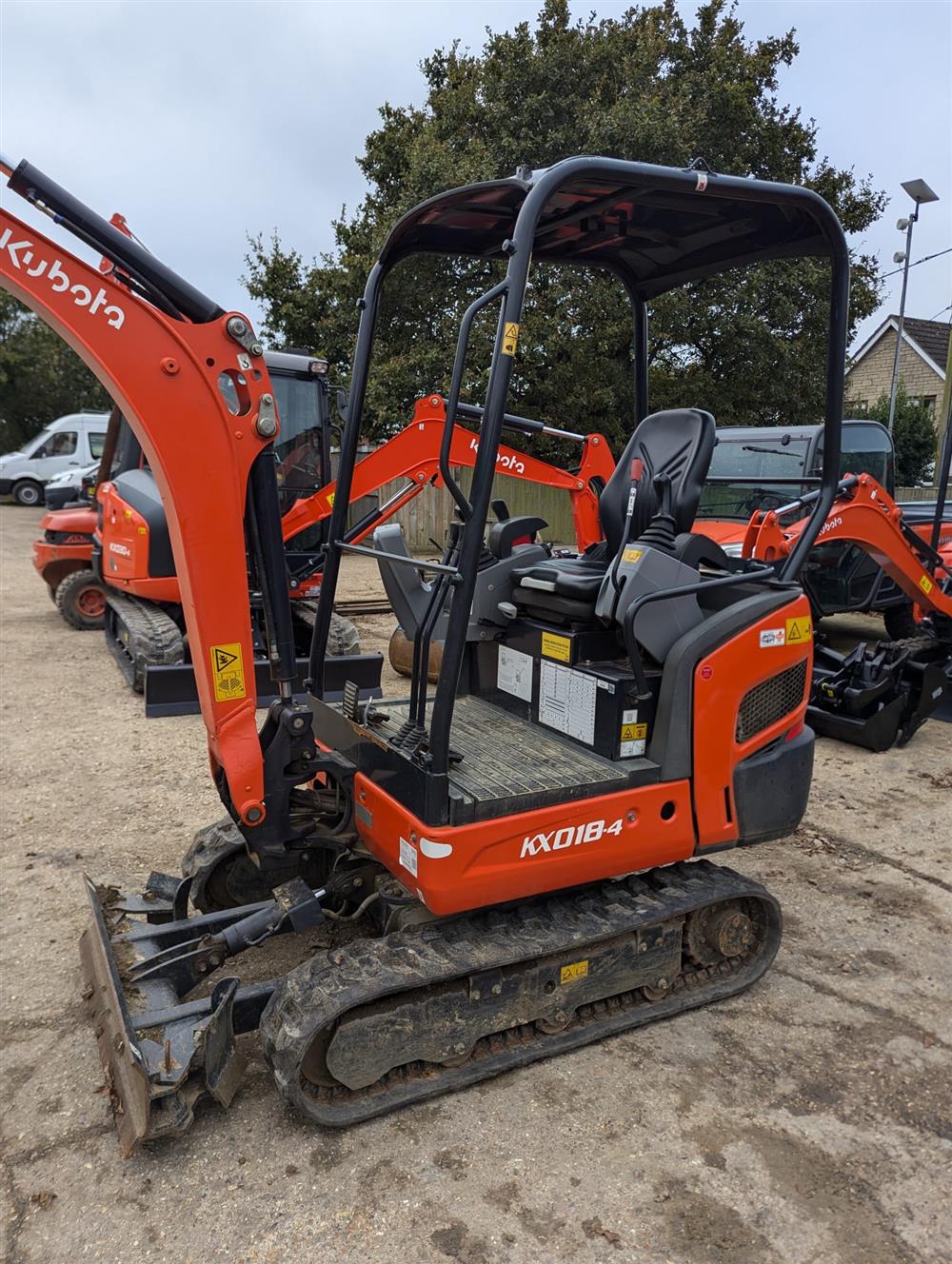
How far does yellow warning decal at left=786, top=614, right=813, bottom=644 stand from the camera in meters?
3.39

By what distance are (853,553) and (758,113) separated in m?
11.6

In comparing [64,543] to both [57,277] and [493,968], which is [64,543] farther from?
[493,968]

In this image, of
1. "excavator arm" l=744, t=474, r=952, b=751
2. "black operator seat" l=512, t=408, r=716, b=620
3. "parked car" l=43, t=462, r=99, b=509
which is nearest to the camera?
"black operator seat" l=512, t=408, r=716, b=620

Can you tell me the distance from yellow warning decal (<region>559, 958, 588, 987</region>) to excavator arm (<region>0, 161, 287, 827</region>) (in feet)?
3.69

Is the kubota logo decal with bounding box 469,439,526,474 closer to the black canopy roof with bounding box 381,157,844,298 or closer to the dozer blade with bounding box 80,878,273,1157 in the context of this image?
the black canopy roof with bounding box 381,157,844,298

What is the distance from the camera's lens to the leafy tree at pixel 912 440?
22078mm

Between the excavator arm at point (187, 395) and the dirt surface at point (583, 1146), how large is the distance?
3.31ft

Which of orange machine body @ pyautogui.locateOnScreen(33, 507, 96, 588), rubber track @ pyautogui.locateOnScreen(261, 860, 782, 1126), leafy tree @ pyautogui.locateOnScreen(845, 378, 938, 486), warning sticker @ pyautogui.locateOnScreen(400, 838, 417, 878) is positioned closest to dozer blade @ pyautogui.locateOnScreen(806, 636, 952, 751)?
rubber track @ pyautogui.locateOnScreen(261, 860, 782, 1126)

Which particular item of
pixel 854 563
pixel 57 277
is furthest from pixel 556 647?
pixel 854 563

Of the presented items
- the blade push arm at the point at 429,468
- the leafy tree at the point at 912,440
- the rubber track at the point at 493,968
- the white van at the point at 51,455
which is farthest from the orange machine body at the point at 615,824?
the white van at the point at 51,455

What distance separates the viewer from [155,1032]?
2680 millimetres

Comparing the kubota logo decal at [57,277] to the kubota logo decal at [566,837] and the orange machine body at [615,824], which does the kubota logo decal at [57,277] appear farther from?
the kubota logo decal at [566,837]

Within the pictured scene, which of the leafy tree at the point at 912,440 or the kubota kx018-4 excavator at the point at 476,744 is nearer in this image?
the kubota kx018-4 excavator at the point at 476,744

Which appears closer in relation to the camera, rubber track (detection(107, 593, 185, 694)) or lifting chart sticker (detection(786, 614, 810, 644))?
lifting chart sticker (detection(786, 614, 810, 644))
